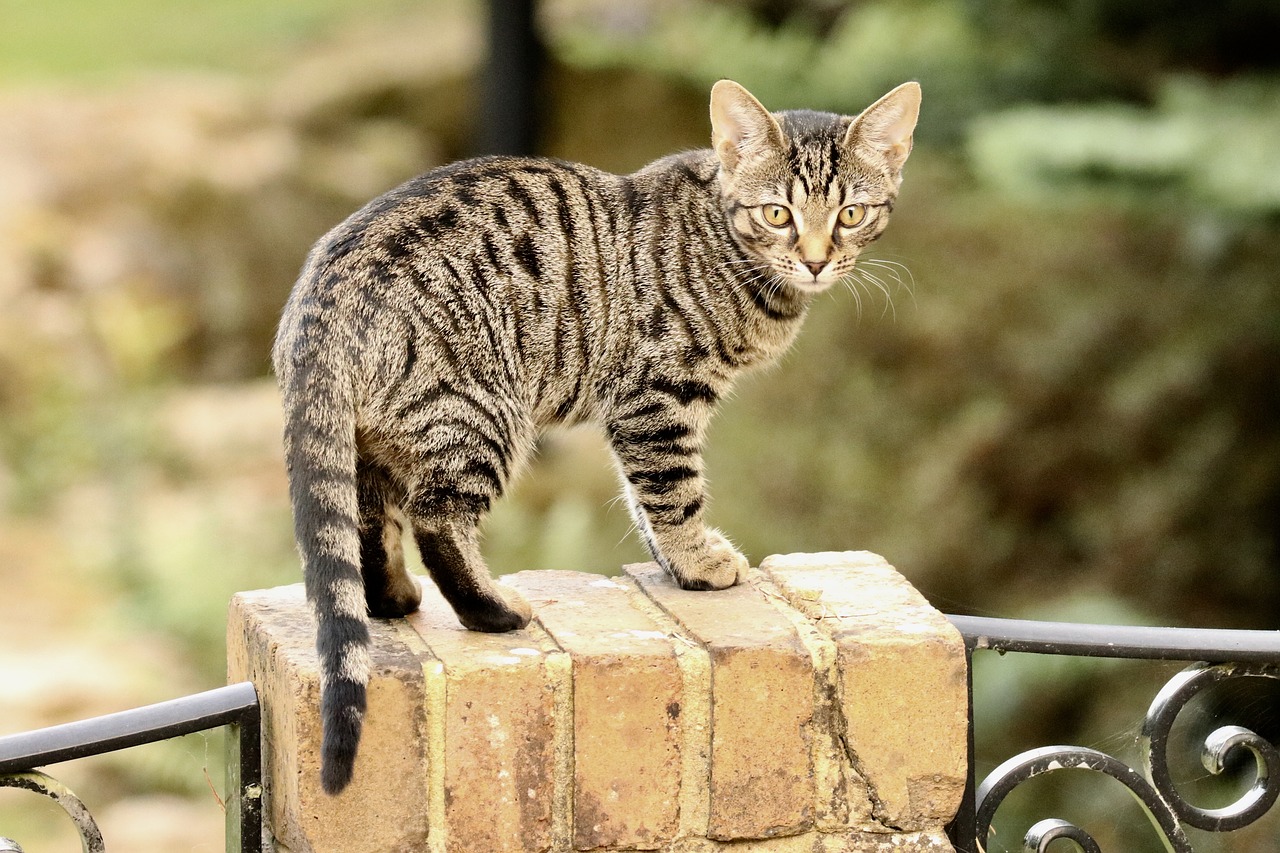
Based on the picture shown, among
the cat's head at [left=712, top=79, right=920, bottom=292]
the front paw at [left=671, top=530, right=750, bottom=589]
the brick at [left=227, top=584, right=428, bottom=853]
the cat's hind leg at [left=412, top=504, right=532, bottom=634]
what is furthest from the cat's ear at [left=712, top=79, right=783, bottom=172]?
the brick at [left=227, top=584, right=428, bottom=853]

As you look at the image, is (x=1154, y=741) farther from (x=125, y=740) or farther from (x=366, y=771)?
(x=125, y=740)

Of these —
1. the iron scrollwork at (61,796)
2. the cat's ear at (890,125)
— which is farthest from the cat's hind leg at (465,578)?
the cat's ear at (890,125)

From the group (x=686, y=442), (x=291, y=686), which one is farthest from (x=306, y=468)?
(x=686, y=442)

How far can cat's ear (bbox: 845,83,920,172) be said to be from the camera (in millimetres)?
2605

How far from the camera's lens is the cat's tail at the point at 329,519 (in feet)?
5.49

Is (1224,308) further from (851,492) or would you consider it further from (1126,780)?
(1126,780)

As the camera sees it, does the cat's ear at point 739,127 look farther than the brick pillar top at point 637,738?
Yes

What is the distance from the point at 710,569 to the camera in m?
2.29

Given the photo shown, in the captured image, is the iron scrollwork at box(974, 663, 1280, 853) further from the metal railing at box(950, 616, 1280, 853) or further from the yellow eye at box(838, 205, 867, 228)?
the yellow eye at box(838, 205, 867, 228)

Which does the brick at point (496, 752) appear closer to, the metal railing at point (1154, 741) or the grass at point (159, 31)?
the metal railing at point (1154, 741)

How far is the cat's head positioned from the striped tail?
2.89 feet

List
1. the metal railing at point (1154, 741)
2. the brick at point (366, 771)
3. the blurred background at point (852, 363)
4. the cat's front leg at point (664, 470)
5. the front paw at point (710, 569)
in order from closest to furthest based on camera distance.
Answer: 1. the brick at point (366, 771)
2. the metal railing at point (1154, 741)
3. the front paw at point (710, 569)
4. the cat's front leg at point (664, 470)
5. the blurred background at point (852, 363)

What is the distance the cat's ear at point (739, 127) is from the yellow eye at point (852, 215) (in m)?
0.17

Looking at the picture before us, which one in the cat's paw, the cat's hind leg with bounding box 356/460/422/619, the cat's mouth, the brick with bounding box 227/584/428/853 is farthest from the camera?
the cat's mouth
